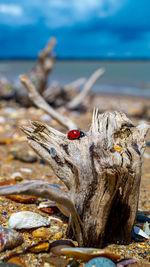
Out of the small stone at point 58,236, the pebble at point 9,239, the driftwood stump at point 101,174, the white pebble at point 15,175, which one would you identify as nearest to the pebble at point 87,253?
the driftwood stump at point 101,174

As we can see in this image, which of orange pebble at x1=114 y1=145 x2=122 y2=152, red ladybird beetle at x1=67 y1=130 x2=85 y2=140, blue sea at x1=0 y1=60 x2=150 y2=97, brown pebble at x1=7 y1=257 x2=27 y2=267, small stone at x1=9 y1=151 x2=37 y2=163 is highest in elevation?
blue sea at x1=0 y1=60 x2=150 y2=97

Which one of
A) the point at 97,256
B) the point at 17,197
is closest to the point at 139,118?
the point at 17,197

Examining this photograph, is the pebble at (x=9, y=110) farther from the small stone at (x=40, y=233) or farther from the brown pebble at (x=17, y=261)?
the brown pebble at (x=17, y=261)

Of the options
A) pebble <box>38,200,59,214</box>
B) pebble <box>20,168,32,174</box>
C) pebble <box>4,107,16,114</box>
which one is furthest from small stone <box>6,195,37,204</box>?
pebble <box>4,107,16,114</box>

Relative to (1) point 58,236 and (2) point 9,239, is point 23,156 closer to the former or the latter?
(1) point 58,236

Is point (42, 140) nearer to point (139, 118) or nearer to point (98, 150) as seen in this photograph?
point (98, 150)

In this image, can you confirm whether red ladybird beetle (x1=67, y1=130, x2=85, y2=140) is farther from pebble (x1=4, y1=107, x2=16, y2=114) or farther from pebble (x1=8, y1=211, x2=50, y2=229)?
pebble (x1=4, y1=107, x2=16, y2=114)

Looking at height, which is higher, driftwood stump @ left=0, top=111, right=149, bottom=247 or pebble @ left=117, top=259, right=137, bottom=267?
driftwood stump @ left=0, top=111, right=149, bottom=247
